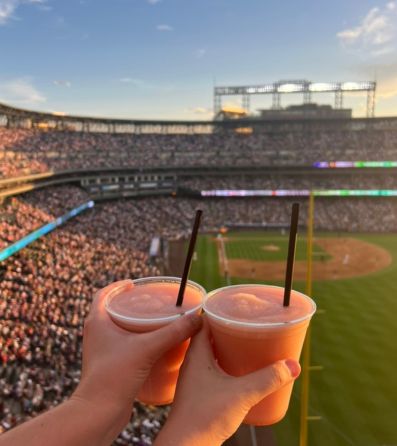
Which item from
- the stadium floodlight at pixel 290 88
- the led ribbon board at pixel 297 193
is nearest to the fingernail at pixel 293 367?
the led ribbon board at pixel 297 193

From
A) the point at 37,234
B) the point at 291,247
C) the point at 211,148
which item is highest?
the point at 211,148

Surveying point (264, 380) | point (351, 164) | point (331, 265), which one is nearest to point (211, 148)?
point (351, 164)

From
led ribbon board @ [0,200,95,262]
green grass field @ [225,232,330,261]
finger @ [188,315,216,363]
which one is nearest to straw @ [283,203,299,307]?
finger @ [188,315,216,363]

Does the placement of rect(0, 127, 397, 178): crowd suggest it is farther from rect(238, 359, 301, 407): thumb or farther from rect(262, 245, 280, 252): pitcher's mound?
rect(238, 359, 301, 407): thumb

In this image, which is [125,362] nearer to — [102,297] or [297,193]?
[102,297]

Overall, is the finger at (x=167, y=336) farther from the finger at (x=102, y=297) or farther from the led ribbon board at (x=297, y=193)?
the led ribbon board at (x=297, y=193)
